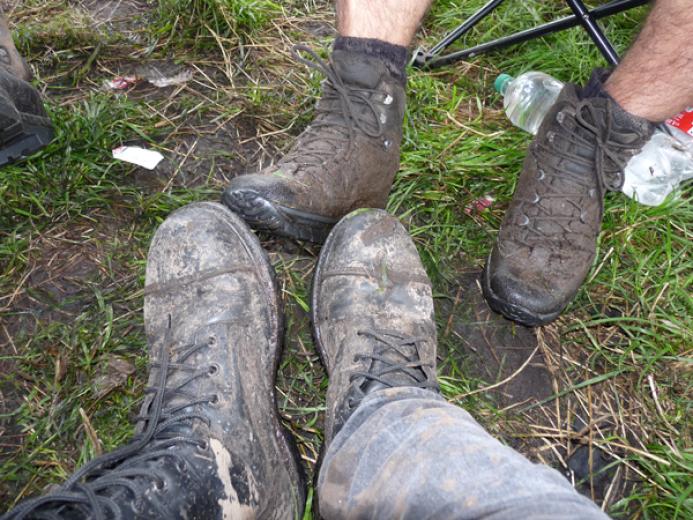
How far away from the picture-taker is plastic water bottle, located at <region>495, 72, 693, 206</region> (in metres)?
2.18

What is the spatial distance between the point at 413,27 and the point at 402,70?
145 millimetres

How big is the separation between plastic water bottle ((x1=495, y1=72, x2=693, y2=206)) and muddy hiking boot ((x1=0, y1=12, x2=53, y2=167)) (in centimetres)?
182

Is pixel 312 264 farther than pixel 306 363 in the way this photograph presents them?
Yes

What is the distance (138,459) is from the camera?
124 cm

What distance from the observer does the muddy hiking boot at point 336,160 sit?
5.29ft

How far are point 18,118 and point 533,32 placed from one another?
6.33 ft

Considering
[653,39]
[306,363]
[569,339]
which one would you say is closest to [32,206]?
[306,363]

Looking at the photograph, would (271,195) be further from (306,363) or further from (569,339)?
(569,339)

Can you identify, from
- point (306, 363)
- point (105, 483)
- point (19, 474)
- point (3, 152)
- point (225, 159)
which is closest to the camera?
point (105, 483)

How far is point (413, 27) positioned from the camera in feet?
5.74

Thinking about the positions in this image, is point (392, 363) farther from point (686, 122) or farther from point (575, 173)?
point (686, 122)

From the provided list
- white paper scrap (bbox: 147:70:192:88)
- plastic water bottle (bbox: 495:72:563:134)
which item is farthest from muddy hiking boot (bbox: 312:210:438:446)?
white paper scrap (bbox: 147:70:192:88)

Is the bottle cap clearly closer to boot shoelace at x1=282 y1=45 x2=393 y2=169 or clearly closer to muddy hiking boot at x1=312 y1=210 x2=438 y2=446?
boot shoelace at x1=282 y1=45 x2=393 y2=169

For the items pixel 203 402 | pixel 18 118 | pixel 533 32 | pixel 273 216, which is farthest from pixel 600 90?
pixel 18 118
